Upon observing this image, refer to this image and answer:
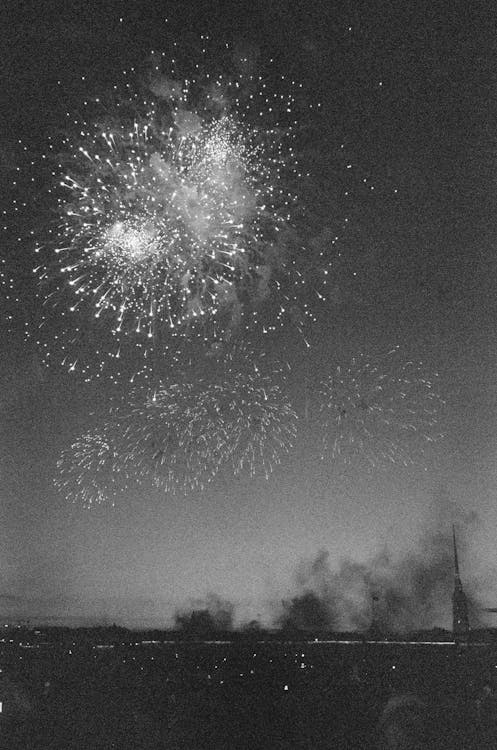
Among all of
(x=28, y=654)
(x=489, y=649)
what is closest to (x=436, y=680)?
(x=489, y=649)

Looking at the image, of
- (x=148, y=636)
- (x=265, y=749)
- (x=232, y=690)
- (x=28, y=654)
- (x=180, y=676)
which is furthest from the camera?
(x=148, y=636)

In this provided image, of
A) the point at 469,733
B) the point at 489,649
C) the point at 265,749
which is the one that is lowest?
the point at 265,749

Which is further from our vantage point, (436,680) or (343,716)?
(436,680)

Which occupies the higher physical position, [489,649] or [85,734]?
[489,649]

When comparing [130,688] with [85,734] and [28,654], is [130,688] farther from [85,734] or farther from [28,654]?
[28,654]

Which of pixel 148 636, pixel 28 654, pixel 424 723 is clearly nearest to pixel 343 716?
pixel 424 723

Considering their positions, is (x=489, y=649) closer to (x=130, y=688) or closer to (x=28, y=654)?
(x=130, y=688)

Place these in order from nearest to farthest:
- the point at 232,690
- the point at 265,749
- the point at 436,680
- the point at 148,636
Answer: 1. the point at 265,749
2. the point at 436,680
3. the point at 232,690
4. the point at 148,636
